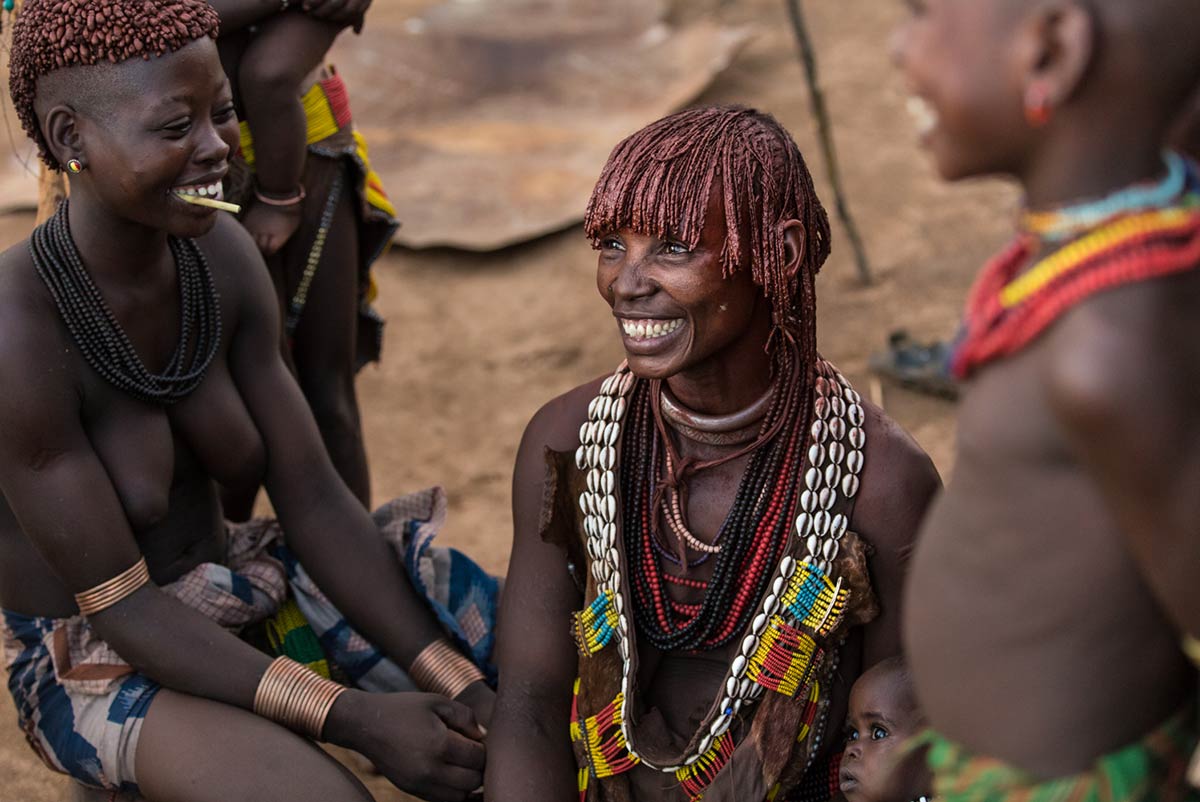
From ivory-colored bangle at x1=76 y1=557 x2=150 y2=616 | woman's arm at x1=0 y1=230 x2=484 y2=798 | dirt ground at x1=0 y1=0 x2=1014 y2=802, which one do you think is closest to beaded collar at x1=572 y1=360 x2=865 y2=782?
woman's arm at x1=0 y1=230 x2=484 y2=798

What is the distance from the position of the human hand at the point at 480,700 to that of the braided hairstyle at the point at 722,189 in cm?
111

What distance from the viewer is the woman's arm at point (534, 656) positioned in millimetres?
2781

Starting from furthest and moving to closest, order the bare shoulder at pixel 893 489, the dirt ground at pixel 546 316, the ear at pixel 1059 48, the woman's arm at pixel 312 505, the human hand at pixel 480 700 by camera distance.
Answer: the dirt ground at pixel 546 316
the woman's arm at pixel 312 505
the human hand at pixel 480 700
the bare shoulder at pixel 893 489
the ear at pixel 1059 48

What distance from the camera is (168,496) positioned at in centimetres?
310

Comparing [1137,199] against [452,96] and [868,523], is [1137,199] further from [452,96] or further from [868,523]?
[452,96]

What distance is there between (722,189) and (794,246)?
6.2 inches

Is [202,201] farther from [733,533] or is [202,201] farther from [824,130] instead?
[824,130]

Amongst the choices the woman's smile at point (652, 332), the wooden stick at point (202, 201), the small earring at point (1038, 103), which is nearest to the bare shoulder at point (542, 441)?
the woman's smile at point (652, 332)

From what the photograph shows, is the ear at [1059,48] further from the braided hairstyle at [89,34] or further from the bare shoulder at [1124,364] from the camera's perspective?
the braided hairstyle at [89,34]

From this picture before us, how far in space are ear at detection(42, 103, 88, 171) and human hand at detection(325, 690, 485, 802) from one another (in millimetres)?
1156

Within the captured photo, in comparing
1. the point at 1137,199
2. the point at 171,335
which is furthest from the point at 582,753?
the point at 1137,199

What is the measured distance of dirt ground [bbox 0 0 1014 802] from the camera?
17.6ft

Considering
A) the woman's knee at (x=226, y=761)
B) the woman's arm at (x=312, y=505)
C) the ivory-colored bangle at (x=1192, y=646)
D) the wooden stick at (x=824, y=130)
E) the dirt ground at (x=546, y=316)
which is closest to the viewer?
the ivory-colored bangle at (x=1192, y=646)

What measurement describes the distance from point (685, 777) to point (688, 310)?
842mm
